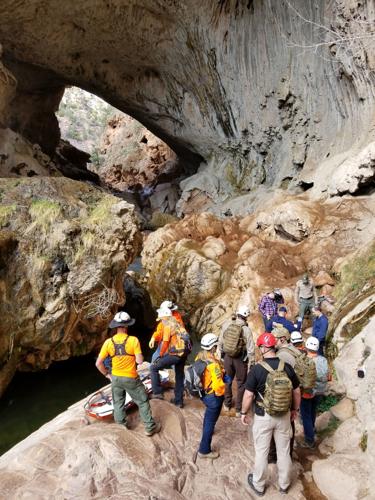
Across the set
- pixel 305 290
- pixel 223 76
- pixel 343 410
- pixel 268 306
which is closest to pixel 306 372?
pixel 343 410

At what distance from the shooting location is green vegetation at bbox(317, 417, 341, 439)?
5.96 metres

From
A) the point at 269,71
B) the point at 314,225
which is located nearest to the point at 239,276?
the point at 314,225

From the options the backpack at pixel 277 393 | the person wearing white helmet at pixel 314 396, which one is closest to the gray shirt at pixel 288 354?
the person wearing white helmet at pixel 314 396

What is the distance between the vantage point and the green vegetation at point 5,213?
9.18 meters

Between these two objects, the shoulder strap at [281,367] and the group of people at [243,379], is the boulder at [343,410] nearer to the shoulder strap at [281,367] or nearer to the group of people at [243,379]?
the group of people at [243,379]

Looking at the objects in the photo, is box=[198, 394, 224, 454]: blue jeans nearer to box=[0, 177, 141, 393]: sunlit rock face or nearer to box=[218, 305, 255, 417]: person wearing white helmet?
box=[218, 305, 255, 417]: person wearing white helmet

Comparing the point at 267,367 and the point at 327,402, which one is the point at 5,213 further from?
the point at 327,402

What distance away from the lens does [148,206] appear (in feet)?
105

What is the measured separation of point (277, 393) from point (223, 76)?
789 inches

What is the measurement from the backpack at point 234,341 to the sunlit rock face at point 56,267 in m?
4.33

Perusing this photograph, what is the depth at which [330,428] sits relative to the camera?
6.05 metres

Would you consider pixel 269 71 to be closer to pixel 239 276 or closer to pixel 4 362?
pixel 239 276

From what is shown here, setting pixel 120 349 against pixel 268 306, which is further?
pixel 268 306

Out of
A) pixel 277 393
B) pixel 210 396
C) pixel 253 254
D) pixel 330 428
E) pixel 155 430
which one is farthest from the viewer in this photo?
pixel 253 254
